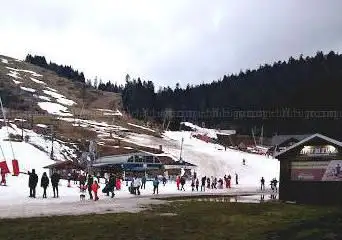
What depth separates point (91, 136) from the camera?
351ft

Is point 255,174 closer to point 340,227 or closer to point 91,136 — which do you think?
point 91,136

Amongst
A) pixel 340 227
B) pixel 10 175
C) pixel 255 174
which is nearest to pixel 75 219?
pixel 340 227

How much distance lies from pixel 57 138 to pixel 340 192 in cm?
6459

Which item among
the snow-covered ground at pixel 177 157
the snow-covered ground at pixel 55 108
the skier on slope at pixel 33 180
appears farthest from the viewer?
the snow-covered ground at pixel 55 108

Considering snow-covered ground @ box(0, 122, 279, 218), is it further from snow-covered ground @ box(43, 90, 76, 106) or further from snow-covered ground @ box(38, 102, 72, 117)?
snow-covered ground @ box(43, 90, 76, 106)

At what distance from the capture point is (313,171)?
126 feet

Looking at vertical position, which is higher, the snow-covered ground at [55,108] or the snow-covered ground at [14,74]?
the snow-covered ground at [14,74]

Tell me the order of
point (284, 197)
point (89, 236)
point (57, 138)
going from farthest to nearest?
point (57, 138) → point (284, 197) → point (89, 236)

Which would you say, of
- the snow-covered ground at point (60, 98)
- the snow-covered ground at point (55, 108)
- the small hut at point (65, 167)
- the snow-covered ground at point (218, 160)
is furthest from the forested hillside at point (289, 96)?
the small hut at point (65, 167)

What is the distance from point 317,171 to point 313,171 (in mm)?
312

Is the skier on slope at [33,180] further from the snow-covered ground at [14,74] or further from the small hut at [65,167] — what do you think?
the snow-covered ground at [14,74]

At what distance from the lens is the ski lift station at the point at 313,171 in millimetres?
37562

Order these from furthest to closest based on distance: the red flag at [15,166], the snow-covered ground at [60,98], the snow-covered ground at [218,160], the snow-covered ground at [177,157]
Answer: the snow-covered ground at [60,98] → the snow-covered ground at [218,160] → the snow-covered ground at [177,157] → the red flag at [15,166]

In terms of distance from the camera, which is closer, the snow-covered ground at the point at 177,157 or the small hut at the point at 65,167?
the snow-covered ground at the point at 177,157
